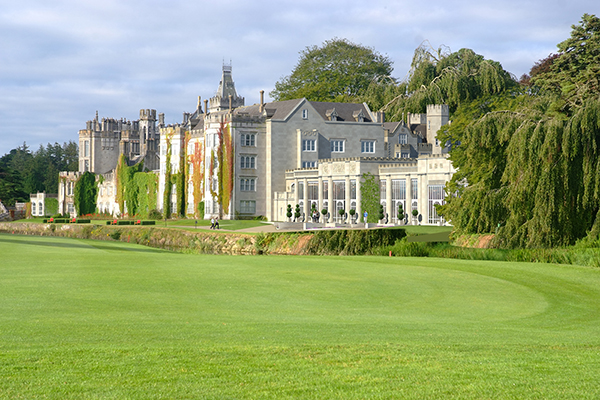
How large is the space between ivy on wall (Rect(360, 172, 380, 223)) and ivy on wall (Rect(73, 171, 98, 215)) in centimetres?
4925

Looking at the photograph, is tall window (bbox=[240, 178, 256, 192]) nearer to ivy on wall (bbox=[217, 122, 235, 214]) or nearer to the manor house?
the manor house

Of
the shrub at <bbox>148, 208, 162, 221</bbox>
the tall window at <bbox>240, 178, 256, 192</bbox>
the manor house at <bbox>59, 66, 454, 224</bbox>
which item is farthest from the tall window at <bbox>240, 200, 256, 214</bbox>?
the shrub at <bbox>148, 208, 162, 221</bbox>

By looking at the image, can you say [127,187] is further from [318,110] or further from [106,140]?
[318,110]

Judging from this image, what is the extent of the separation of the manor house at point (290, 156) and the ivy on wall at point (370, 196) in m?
0.45

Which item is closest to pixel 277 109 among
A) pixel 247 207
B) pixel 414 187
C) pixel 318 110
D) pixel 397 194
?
pixel 318 110

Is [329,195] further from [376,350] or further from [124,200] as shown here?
[376,350]

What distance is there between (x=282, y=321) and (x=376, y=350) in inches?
118

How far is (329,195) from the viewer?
69.2 m

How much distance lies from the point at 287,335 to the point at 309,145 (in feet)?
219

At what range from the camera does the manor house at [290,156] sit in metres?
67.5

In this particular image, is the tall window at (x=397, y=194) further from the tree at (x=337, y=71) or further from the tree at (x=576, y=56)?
the tree at (x=337, y=71)

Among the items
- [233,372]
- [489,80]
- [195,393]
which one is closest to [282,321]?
[233,372]

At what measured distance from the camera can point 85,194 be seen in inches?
3962

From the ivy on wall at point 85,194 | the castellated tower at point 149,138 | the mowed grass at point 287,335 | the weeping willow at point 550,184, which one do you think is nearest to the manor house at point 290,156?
the castellated tower at point 149,138
